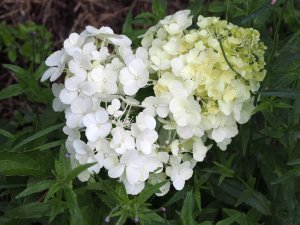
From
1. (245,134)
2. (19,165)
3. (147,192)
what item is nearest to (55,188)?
(19,165)

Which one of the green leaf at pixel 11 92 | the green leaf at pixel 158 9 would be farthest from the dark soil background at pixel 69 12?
the green leaf at pixel 11 92

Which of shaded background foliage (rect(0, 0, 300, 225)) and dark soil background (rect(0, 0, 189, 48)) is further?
dark soil background (rect(0, 0, 189, 48))

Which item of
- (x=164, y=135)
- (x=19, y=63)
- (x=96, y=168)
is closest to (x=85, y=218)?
(x=96, y=168)

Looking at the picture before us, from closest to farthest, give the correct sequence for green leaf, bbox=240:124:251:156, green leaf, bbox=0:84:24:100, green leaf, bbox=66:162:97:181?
green leaf, bbox=66:162:97:181 < green leaf, bbox=240:124:251:156 < green leaf, bbox=0:84:24:100

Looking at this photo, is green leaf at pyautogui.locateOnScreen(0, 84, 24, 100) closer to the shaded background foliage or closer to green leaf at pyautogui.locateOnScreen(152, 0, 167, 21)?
the shaded background foliage

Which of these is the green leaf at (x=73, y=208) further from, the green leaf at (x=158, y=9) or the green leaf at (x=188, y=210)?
the green leaf at (x=158, y=9)

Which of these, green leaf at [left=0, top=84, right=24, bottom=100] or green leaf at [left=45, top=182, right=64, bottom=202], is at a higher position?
green leaf at [left=45, top=182, right=64, bottom=202]

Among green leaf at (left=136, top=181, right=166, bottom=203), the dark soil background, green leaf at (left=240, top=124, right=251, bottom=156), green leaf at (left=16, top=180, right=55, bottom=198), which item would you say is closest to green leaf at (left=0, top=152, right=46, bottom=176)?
green leaf at (left=16, top=180, right=55, bottom=198)

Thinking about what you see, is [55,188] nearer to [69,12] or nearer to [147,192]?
[147,192]

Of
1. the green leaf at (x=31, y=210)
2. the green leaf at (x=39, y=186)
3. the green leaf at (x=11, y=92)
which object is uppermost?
the green leaf at (x=39, y=186)
